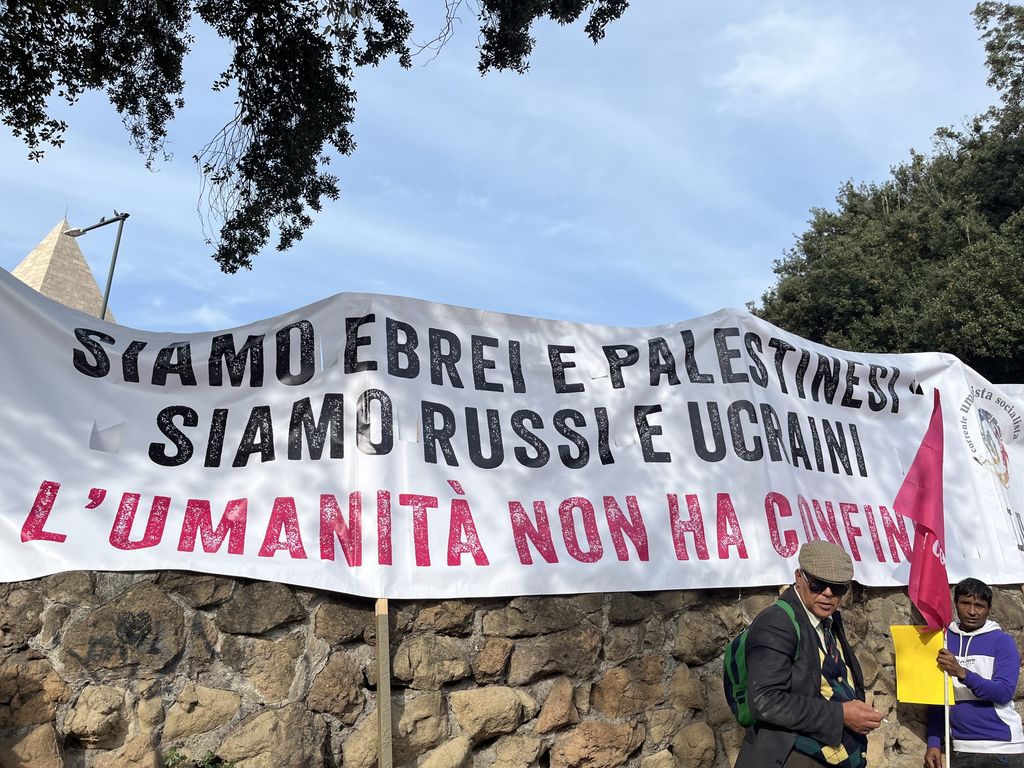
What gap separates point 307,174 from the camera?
9.62 meters

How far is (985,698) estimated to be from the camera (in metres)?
5.27

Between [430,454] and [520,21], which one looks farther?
[520,21]

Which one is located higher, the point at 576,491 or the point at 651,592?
the point at 576,491

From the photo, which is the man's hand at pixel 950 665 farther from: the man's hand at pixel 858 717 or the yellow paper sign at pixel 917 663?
the man's hand at pixel 858 717

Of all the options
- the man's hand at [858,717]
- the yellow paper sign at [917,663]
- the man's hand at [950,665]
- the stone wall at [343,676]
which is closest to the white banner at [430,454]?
the stone wall at [343,676]

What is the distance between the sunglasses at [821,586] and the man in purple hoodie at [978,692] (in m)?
2.05

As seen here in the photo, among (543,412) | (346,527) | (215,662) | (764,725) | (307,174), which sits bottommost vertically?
(764,725)

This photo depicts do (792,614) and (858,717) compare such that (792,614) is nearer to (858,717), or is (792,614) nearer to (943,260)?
(858,717)

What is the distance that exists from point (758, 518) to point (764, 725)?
7.94 feet

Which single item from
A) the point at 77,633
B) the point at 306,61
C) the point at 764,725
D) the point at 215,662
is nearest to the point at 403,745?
the point at 215,662

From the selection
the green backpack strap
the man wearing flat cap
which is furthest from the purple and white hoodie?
the green backpack strap

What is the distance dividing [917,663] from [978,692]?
57 cm

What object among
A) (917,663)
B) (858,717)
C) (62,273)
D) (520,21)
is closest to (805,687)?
(858,717)

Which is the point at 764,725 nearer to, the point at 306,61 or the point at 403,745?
the point at 403,745
